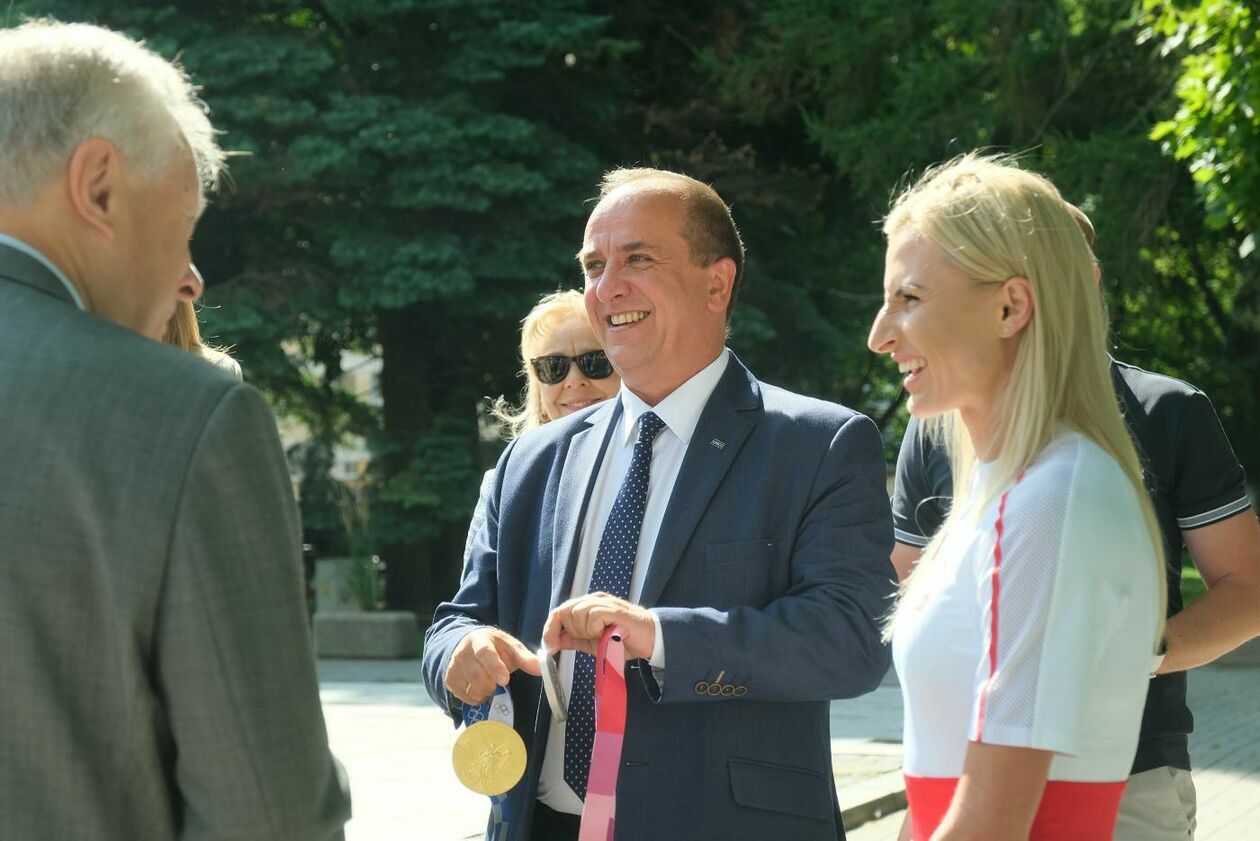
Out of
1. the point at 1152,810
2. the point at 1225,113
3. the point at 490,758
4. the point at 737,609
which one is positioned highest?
the point at 1225,113

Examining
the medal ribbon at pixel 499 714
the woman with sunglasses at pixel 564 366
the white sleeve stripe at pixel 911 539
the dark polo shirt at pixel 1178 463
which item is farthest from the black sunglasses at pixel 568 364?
the medal ribbon at pixel 499 714

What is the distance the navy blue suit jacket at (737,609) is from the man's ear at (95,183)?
149cm

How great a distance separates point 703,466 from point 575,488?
0.32m

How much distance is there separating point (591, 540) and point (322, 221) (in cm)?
1656

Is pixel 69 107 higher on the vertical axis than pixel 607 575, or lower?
higher

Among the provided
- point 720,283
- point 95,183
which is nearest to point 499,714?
point 720,283

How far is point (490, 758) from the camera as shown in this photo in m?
3.28

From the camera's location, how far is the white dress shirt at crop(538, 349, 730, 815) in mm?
3430

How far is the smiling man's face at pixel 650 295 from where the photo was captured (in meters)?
3.72

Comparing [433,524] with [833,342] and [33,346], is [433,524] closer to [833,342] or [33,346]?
[833,342]

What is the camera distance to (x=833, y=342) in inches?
812

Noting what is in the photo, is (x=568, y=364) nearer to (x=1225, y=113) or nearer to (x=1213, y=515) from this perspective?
(x=1213, y=515)

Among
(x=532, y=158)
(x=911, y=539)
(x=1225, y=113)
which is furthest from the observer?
(x=532, y=158)

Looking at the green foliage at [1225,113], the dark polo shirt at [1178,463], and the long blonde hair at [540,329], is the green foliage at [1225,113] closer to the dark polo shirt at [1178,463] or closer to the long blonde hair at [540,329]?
the long blonde hair at [540,329]
